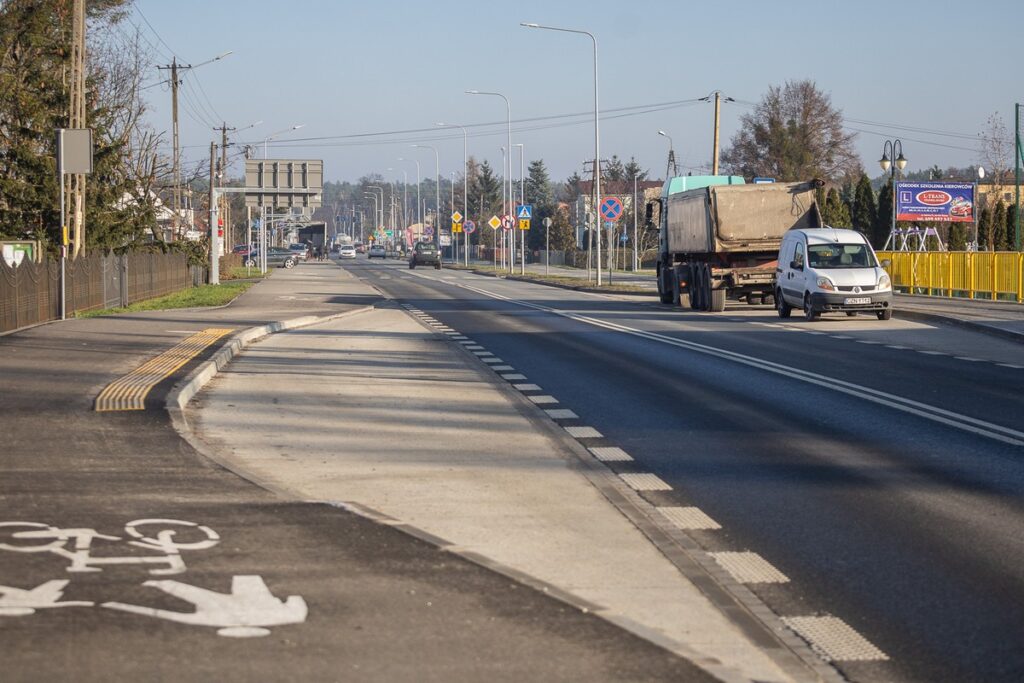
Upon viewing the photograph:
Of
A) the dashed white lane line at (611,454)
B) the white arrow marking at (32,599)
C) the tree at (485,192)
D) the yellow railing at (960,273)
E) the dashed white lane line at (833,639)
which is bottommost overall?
the dashed white lane line at (833,639)

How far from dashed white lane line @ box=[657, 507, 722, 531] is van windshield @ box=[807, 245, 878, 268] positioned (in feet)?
71.4

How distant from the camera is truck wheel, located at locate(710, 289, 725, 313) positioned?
35312mm

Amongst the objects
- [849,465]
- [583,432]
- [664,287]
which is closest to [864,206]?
[664,287]

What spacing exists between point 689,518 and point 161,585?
344 cm

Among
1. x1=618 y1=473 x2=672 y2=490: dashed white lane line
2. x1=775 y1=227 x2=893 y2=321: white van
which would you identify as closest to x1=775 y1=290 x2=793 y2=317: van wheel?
x1=775 y1=227 x2=893 y2=321: white van

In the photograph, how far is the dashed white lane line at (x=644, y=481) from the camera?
9.70 meters

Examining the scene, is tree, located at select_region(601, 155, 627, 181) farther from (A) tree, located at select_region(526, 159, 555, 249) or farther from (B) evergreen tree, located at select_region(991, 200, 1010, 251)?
(B) evergreen tree, located at select_region(991, 200, 1010, 251)

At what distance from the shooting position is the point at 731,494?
9414 millimetres

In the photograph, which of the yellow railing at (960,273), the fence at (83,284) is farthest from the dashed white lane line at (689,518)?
the yellow railing at (960,273)

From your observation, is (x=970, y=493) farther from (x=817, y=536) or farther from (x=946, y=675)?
(x=946, y=675)

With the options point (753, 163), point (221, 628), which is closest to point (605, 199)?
point (221, 628)

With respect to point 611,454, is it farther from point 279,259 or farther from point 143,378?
point 279,259

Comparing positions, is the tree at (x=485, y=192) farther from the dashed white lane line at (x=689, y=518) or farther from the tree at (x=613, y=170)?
the dashed white lane line at (x=689, y=518)

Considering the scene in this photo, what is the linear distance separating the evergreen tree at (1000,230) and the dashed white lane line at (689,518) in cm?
5273
